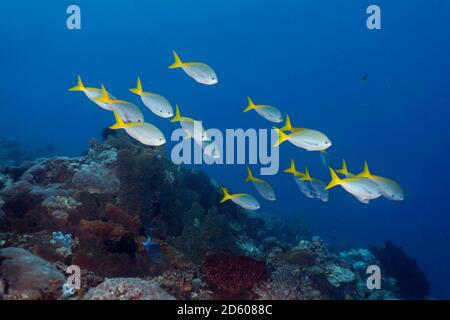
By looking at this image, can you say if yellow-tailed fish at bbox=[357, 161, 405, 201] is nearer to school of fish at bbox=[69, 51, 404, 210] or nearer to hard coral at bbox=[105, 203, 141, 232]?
school of fish at bbox=[69, 51, 404, 210]

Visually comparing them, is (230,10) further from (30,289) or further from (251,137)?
(30,289)

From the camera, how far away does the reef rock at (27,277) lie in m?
4.58

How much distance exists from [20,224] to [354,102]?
11518 cm

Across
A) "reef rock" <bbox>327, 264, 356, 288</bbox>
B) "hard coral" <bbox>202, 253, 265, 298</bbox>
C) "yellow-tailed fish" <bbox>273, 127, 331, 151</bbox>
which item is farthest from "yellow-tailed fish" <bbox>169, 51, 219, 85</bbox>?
"reef rock" <bbox>327, 264, 356, 288</bbox>

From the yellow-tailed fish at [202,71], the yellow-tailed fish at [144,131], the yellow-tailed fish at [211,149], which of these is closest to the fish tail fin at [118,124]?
the yellow-tailed fish at [144,131]

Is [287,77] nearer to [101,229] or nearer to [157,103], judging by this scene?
[157,103]

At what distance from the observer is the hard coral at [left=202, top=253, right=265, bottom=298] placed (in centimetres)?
588

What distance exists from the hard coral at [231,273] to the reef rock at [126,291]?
1267 mm

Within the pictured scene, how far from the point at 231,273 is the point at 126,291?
2.01 m

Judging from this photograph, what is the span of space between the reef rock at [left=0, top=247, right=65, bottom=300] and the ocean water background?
44873 millimetres

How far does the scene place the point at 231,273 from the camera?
6000 millimetres

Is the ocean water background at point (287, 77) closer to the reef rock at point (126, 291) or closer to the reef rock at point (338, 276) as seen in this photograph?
the reef rock at point (338, 276)

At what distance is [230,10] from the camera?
368ft
